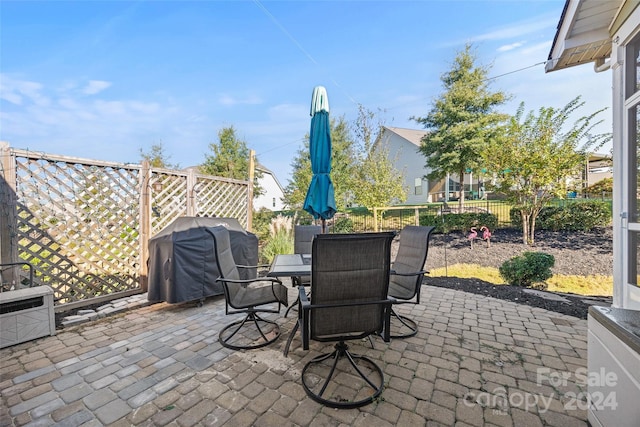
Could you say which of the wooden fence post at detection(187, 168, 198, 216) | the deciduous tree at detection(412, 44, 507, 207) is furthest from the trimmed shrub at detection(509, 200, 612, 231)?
the wooden fence post at detection(187, 168, 198, 216)

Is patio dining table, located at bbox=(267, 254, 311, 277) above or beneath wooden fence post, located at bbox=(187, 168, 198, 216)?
beneath

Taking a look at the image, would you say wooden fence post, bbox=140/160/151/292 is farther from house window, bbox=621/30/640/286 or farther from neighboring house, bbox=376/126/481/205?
neighboring house, bbox=376/126/481/205

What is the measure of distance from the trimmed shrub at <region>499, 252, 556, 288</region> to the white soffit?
305 cm

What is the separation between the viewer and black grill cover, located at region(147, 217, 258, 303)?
3516 mm

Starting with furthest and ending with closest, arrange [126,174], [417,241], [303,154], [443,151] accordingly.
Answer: [303,154]
[443,151]
[126,174]
[417,241]

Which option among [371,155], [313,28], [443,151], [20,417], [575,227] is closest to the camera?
[20,417]

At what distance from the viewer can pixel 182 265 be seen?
3.58m

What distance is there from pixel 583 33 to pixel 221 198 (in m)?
6.13

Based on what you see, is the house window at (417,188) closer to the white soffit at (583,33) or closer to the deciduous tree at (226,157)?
the deciduous tree at (226,157)

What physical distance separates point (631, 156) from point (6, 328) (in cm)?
629

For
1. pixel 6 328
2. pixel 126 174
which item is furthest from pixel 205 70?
pixel 6 328

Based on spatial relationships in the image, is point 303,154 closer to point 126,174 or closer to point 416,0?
point 416,0

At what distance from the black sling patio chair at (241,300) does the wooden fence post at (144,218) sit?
2074 millimetres

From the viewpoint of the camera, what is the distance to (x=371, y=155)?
9344mm
